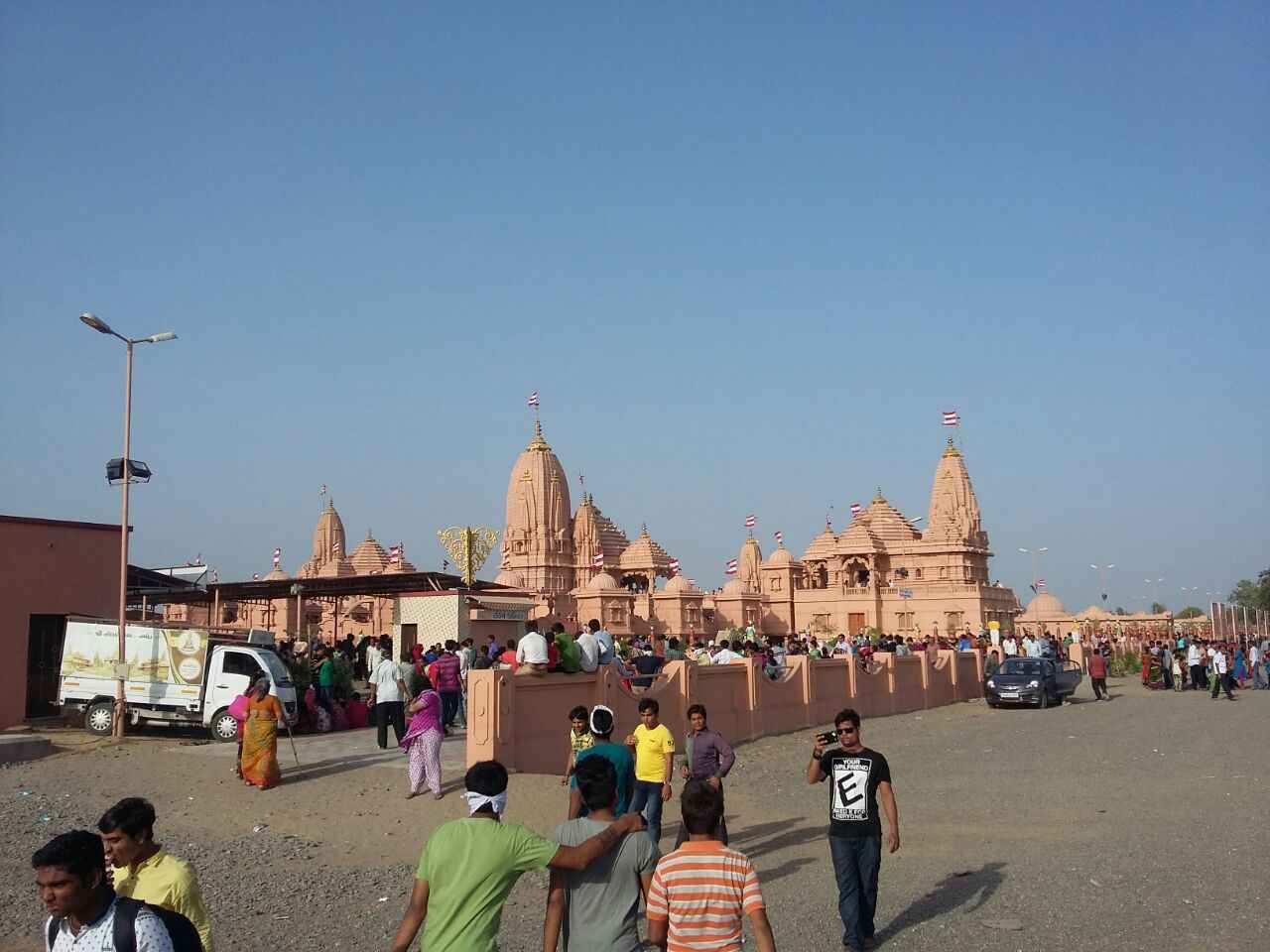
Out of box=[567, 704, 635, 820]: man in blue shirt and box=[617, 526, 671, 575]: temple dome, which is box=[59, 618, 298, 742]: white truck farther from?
box=[617, 526, 671, 575]: temple dome

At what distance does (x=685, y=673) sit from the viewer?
59.0 feet

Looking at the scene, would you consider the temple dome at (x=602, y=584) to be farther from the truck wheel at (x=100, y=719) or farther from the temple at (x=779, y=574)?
the truck wheel at (x=100, y=719)

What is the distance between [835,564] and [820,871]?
5653 centimetres

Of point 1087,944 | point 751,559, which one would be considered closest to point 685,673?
point 1087,944

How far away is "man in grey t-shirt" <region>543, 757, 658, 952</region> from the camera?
4.79m

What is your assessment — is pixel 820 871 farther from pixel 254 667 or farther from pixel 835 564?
pixel 835 564

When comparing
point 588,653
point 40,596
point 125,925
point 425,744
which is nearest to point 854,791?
point 125,925

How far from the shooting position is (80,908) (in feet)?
12.5

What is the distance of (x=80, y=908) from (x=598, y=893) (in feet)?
6.39

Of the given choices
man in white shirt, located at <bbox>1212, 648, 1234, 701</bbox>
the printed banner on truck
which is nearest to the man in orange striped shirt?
the printed banner on truck

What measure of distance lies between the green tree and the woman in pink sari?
89770 millimetres

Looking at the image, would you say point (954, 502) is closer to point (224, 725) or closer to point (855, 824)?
point (224, 725)

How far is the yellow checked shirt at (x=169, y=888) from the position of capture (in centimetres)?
456

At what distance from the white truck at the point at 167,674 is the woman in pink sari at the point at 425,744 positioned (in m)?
5.53
